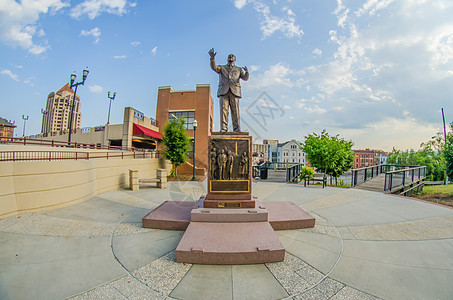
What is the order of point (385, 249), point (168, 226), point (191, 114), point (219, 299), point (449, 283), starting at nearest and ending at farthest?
1. point (219, 299)
2. point (449, 283)
3. point (385, 249)
4. point (168, 226)
5. point (191, 114)

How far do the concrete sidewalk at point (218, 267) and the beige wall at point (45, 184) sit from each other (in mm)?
760

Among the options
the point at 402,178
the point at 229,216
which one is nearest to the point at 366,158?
the point at 402,178

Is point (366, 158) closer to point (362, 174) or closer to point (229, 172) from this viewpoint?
point (362, 174)

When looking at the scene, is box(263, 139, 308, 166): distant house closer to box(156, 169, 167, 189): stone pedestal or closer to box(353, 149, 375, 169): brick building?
box(353, 149, 375, 169): brick building

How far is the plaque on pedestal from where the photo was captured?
5684mm

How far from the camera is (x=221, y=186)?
5785 millimetres

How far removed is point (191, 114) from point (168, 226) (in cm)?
1811

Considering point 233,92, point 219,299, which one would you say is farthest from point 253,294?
point 233,92

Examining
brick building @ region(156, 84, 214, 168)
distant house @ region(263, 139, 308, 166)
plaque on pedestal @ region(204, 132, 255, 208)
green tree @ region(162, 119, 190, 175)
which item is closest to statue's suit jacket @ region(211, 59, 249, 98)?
plaque on pedestal @ region(204, 132, 255, 208)

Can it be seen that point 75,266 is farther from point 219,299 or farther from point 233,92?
point 233,92

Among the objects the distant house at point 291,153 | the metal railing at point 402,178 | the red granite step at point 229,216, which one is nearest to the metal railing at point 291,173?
the metal railing at point 402,178

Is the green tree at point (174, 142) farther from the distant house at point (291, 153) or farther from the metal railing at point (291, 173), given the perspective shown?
the distant house at point (291, 153)

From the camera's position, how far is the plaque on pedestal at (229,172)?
18.6 ft

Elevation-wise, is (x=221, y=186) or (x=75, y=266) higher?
(x=221, y=186)
